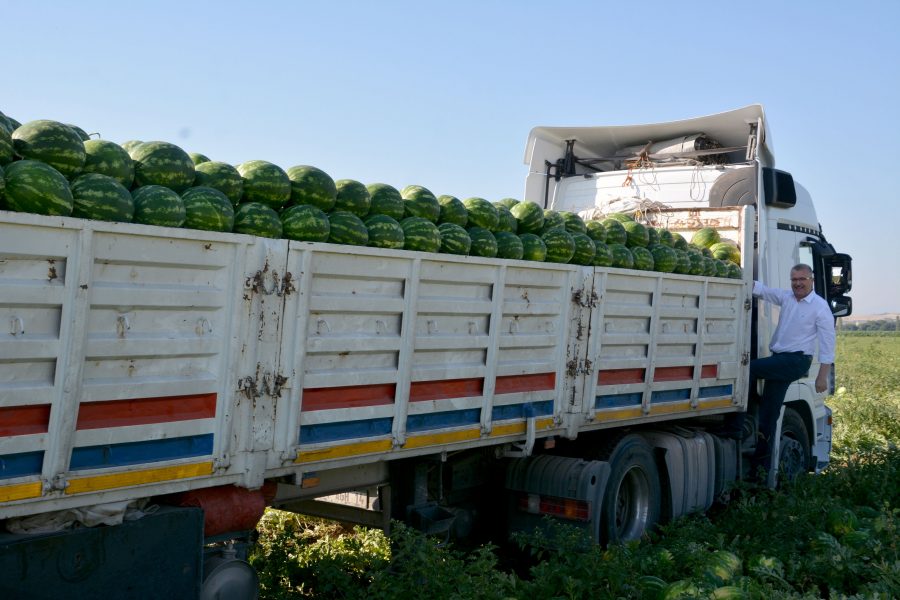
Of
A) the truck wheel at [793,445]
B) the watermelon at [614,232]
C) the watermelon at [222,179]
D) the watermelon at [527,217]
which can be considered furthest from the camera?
the truck wheel at [793,445]

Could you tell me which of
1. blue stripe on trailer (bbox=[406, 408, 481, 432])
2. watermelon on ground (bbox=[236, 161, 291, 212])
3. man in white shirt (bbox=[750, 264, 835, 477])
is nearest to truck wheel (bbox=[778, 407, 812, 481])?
man in white shirt (bbox=[750, 264, 835, 477])

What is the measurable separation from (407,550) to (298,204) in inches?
83.8

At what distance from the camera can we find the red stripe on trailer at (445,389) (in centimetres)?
538

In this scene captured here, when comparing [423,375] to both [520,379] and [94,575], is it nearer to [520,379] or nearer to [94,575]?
[520,379]

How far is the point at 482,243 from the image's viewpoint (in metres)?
6.01

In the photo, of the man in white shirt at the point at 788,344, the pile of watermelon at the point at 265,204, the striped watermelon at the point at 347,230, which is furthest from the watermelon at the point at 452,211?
the man in white shirt at the point at 788,344

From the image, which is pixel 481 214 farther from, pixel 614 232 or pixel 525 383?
pixel 614 232

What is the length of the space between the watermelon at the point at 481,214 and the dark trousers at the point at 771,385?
14.1 ft

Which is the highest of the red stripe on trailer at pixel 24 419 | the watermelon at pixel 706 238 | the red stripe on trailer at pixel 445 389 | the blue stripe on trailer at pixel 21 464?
the watermelon at pixel 706 238

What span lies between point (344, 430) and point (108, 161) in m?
1.90

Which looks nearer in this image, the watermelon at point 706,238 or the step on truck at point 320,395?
the step on truck at point 320,395

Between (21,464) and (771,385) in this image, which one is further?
(771,385)

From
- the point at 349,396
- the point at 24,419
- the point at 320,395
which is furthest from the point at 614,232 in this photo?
the point at 24,419

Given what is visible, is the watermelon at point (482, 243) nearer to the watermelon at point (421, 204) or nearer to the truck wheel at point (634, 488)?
the watermelon at point (421, 204)
